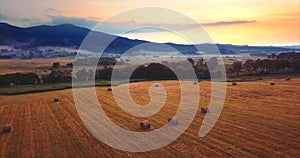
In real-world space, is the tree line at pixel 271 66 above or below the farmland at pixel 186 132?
above

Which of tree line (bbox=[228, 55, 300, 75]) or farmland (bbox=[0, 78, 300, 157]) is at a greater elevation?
tree line (bbox=[228, 55, 300, 75])

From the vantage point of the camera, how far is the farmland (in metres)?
18.9

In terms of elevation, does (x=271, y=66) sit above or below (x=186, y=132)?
above

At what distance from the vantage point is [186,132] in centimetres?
2370

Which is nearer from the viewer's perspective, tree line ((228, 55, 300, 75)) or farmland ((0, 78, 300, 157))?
farmland ((0, 78, 300, 157))

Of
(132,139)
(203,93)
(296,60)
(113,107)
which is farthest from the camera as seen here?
(296,60)

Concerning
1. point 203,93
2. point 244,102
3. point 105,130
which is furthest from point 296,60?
point 105,130

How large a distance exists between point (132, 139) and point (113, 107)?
1509 cm

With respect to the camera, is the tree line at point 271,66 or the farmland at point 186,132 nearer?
the farmland at point 186,132

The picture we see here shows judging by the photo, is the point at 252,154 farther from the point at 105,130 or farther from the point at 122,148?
the point at 105,130

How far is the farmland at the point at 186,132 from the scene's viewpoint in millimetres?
18859

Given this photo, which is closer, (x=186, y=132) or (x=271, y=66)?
(x=186, y=132)

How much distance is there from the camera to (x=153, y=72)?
257ft

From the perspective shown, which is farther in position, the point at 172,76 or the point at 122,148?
the point at 172,76
